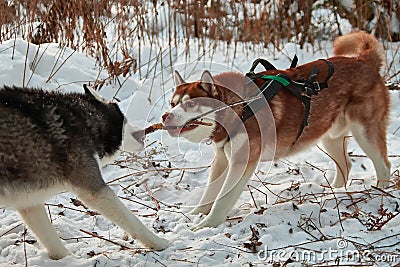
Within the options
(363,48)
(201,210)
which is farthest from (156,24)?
(201,210)

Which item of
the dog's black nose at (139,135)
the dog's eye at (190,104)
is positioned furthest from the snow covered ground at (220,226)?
the dog's eye at (190,104)

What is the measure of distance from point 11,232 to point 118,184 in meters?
0.93

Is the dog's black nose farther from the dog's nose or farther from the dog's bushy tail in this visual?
the dog's bushy tail

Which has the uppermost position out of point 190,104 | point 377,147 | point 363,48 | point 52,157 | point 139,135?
point 363,48

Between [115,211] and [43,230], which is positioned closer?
[115,211]

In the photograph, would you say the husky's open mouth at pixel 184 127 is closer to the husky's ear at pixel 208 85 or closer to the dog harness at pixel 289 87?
the husky's ear at pixel 208 85

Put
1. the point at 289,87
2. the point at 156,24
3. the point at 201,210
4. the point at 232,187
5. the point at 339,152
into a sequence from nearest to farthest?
the point at 232,187 < the point at 289,87 < the point at 201,210 < the point at 339,152 < the point at 156,24

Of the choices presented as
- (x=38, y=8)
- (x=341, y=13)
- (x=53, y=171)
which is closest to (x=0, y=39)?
(x=38, y=8)

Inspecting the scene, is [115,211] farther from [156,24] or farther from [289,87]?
[156,24]

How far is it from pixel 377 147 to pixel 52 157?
2.35 m

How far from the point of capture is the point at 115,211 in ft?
8.81

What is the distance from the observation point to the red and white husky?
3193mm

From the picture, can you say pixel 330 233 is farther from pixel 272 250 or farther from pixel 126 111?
pixel 126 111

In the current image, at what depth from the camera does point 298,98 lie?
3477mm
